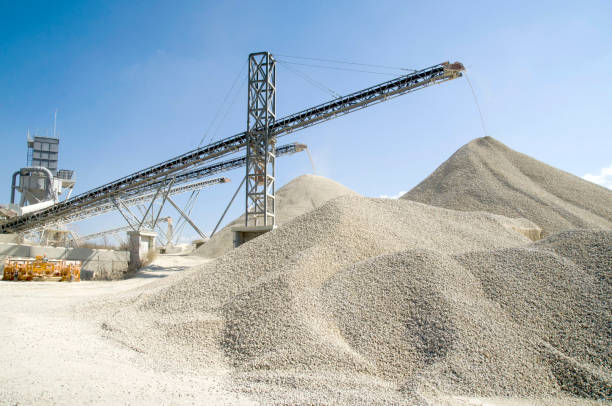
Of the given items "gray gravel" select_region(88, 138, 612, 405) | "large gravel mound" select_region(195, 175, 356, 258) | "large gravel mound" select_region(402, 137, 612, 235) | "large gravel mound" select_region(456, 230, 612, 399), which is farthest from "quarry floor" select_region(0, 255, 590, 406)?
"large gravel mound" select_region(195, 175, 356, 258)

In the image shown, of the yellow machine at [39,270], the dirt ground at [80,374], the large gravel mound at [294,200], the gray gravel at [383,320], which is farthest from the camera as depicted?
the large gravel mound at [294,200]

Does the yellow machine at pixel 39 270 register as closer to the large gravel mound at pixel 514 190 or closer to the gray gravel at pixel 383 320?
the gray gravel at pixel 383 320

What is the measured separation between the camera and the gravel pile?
158 inches

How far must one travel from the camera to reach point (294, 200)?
101 feet

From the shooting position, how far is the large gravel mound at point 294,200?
23.8 metres

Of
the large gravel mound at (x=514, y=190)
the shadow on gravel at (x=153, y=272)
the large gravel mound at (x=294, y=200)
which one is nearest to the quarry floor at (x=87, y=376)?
the shadow on gravel at (x=153, y=272)

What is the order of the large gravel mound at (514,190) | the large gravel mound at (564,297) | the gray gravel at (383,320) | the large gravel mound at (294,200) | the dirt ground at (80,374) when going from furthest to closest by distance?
the large gravel mound at (294,200), the large gravel mound at (514,190), the large gravel mound at (564,297), the gray gravel at (383,320), the dirt ground at (80,374)

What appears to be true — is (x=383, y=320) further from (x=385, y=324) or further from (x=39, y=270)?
(x=39, y=270)

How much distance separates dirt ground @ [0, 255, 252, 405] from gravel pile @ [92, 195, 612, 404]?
1.20 ft

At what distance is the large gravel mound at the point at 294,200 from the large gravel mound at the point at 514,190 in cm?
640

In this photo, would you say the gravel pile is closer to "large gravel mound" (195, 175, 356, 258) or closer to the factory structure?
the factory structure

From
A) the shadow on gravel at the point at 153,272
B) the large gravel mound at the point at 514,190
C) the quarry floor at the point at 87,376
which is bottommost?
the quarry floor at the point at 87,376

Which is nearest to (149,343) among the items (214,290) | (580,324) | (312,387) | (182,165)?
(214,290)

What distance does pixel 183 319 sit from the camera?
600 centimetres
